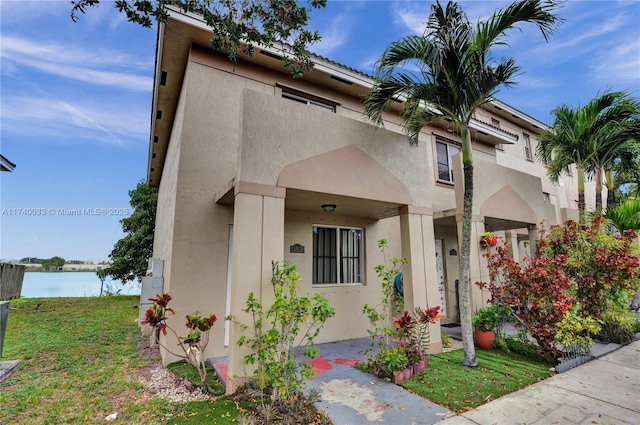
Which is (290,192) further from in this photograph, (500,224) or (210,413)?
(500,224)

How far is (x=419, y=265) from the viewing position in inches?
271

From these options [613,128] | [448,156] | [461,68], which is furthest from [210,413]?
[613,128]

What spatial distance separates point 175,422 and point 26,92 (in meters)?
13.1

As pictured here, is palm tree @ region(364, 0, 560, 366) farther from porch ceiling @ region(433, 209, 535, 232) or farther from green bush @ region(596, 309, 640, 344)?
green bush @ region(596, 309, 640, 344)

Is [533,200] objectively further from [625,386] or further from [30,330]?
[30,330]

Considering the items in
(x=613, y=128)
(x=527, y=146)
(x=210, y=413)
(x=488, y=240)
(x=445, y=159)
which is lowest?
(x=210, y=413)

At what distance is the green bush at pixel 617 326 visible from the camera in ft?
24.6

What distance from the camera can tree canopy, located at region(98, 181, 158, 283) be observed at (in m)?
17.5

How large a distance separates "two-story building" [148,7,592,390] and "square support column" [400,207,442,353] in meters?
0.03

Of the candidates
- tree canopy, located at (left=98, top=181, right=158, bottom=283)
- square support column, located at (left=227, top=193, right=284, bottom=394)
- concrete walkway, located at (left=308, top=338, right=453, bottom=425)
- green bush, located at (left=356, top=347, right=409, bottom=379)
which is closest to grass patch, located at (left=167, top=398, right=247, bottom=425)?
square support column, located at (left=227, top=193, right=284, bottom=394)

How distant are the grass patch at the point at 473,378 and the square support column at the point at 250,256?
281 centimetres

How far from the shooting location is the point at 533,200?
34.2ft

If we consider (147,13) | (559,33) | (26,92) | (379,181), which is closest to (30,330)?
(26,92)

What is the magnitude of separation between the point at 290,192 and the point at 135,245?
1564 cm
